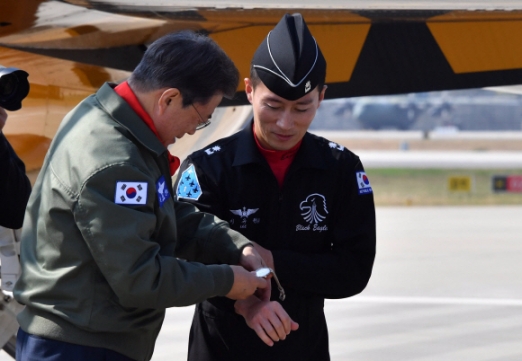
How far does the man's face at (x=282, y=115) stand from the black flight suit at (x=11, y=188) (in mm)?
932

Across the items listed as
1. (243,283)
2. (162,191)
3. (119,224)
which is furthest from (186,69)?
(243,283)

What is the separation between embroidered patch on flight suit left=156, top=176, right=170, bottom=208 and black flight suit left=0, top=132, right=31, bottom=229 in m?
0.99

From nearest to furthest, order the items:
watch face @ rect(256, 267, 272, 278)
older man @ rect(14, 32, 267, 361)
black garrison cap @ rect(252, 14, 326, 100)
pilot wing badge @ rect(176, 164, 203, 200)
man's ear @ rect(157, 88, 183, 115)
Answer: older man @ rect(14, 32, 267, 361) < man's ear @ rect(157, 88, 183, 115) < watch face @ rect(256, 267, 272, 278) < black garrison cap @ rect(252, 14, 326, 100) < pilot wing badge @ rect(176, 164, 203, 200)

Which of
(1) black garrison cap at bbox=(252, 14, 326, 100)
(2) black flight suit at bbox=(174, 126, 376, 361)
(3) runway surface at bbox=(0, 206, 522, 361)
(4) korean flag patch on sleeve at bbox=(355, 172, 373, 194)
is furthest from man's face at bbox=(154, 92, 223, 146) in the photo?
(3) runway surface at bbox=(0, 206, 522, 361)

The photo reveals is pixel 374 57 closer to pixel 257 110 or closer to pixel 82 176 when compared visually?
pixel 257 110

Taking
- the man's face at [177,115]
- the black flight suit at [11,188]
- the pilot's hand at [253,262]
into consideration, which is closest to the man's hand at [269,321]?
the pilot's hand at [253,262]

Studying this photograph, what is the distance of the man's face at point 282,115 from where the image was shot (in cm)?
241

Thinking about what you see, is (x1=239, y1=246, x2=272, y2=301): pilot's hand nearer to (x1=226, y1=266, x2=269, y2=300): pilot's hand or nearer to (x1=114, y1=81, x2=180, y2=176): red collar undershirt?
(x1=226, y1=266, x2=269, y2=300): pilot's hand

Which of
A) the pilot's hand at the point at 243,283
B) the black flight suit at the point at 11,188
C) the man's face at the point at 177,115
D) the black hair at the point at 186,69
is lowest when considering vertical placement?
the pilot's hand at the point at 243,283

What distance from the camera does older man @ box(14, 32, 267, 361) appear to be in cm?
187

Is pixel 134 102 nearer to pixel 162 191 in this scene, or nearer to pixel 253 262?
pixel 162 191

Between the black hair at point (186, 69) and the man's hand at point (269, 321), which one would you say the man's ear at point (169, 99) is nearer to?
the black hair at point (186, 69)

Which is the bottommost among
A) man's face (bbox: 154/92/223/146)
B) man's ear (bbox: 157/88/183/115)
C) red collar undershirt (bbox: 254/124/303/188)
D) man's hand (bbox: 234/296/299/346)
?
man's hand (bbox: 234/296/299/346)

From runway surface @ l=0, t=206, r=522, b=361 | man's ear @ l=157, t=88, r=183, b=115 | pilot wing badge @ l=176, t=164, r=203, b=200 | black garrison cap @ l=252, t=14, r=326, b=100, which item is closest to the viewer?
man's ear @ l=157, t=88, r=183, b=115
